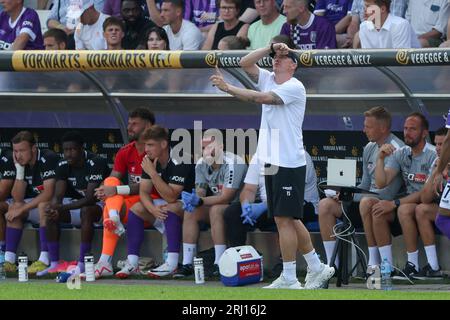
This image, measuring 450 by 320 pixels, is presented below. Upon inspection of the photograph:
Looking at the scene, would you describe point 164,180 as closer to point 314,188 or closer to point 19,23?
point 314,188

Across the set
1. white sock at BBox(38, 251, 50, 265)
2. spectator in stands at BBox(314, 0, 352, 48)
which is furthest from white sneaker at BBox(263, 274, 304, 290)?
spectator in stands at BBox(314, 0, 352, 48)

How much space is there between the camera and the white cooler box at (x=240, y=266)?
10922 mm

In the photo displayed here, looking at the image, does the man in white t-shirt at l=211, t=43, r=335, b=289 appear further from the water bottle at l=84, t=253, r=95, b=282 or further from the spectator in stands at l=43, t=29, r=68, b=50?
the spectator in stands at l=43, t=29, r=68, b=50

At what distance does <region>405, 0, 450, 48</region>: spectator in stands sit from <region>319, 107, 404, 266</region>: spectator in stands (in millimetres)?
1395

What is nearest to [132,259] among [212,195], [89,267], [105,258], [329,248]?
[105,258]

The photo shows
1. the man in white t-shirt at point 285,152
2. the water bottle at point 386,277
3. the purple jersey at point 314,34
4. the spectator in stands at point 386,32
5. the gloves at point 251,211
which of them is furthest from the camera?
the purple jersey at point 314,34

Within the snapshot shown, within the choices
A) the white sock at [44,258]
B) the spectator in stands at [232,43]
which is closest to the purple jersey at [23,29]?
the spectator in stands at [232,43]

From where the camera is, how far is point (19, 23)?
46.8ft

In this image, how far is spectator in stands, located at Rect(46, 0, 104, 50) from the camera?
48.0 ft

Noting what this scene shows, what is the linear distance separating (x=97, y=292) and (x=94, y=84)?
365 centimetres

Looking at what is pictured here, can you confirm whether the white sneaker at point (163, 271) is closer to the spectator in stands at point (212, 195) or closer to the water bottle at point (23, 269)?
the spectator in stands at point (212, 195)

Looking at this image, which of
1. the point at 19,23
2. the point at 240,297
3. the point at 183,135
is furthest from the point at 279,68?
the point at 19,23

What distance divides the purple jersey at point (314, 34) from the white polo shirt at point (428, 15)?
33.3 inches

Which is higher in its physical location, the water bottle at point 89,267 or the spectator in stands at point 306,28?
the spectator in stands at point 306,28
